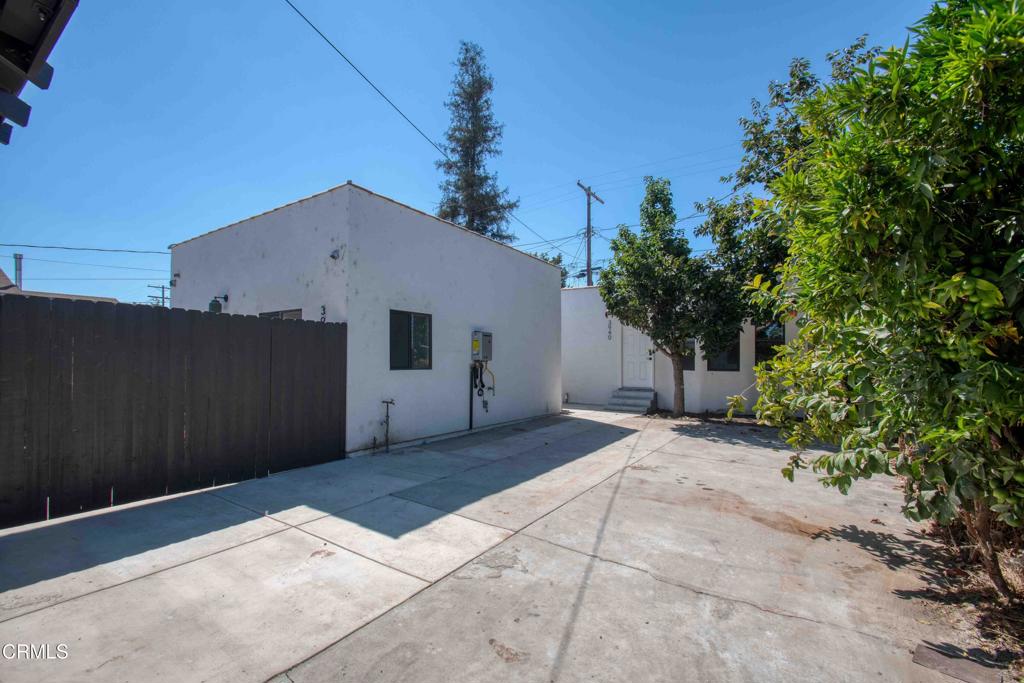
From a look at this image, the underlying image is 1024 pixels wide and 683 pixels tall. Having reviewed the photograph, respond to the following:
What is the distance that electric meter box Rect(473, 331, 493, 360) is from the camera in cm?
894

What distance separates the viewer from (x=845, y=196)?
2.11m

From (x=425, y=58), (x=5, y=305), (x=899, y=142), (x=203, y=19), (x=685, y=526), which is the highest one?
(x=425, y=58)

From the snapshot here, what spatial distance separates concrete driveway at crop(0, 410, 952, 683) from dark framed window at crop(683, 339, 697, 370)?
244 inches

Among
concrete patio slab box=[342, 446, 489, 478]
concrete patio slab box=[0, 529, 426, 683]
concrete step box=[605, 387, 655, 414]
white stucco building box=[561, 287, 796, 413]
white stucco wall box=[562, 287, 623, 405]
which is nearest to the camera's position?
concrete patio slab box=[0, 529, 426, 683]

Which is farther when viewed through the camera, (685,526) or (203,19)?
(203,19)

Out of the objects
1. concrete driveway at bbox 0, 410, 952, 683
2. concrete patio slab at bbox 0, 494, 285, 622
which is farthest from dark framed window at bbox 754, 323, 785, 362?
concrete patio slab at bbox 0, 494, 285, 622

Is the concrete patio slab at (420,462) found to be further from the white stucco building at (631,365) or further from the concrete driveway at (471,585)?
the white stucco building at (631,365)

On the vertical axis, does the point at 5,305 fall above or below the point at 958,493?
above

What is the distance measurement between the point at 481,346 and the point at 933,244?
744 centimetres

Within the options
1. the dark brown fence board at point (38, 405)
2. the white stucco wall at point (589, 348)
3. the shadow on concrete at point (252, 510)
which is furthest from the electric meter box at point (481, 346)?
the dark brown fence board at point (38, 405)

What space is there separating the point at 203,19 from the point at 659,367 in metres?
12.1

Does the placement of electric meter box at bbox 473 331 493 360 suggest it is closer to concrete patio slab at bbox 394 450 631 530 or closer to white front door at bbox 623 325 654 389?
concrete patio slab at bbox 394 450 631 530

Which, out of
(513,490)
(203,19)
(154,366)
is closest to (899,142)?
(513,490)

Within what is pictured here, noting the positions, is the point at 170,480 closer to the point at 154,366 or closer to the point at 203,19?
the point at 154,366
